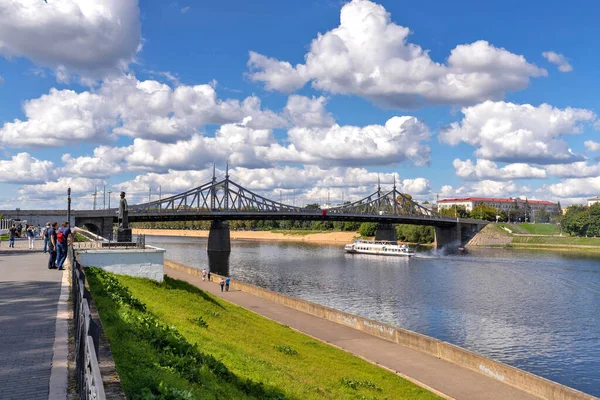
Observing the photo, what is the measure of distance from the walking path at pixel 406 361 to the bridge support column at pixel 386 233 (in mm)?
71088

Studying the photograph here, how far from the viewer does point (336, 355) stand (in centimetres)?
1772

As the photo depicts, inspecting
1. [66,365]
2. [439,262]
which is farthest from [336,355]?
[439,262]

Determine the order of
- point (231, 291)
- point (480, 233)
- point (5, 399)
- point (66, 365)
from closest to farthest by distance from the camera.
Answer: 1. point (5, 399)
2. point (66, 365)
3. point (231, 291)
4. point (480, 233)

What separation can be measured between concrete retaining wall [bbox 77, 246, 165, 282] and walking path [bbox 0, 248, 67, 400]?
234 centimetres

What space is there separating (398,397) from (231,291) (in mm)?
21783

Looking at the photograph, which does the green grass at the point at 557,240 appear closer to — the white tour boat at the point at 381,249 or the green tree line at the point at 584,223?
the green tree line at the point at 584,223

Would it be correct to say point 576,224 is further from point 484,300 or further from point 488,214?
point 484,300

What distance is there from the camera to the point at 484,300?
3559 centimetres

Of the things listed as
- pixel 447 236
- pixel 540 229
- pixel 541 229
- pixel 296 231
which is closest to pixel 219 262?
pixel 447 236

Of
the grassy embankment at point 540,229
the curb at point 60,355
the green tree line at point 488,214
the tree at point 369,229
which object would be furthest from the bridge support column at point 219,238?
the curb at point 60,355

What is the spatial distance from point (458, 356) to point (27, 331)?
13598mm

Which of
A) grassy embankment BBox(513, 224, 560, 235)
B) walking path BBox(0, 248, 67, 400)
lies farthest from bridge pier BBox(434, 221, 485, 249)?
walking path BBox(0, 248, 67, 400)

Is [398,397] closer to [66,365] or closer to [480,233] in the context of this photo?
[66,365]

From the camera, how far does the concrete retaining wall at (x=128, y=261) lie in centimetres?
1948
